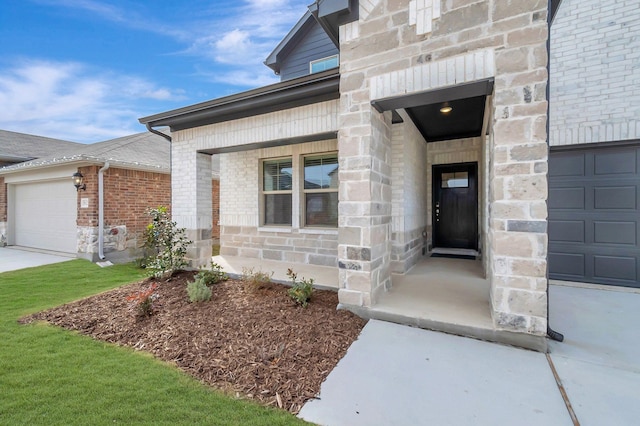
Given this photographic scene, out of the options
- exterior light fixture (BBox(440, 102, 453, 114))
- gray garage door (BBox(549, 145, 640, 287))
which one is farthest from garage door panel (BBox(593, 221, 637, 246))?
exterior light fixture (BBox(440, 102, 453, 114))

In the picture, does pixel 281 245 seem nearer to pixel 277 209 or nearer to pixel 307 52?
pixel 277 209

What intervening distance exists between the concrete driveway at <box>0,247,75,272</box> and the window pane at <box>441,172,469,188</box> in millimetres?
10152

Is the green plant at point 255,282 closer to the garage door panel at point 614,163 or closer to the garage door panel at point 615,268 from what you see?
the garage door panel at point 615,268

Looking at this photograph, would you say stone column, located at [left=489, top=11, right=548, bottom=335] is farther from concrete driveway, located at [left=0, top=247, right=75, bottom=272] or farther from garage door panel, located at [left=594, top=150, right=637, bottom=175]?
concrete driveway, located at [left=0, top=247, right=75, bottom=272]

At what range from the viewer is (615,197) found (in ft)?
14.8

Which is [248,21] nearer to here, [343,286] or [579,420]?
[343,286]

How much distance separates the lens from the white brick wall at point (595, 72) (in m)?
4.25

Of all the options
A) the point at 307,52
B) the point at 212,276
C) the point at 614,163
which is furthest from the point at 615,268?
the point at 307,52

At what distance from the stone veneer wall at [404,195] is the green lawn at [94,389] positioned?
12.3 ft

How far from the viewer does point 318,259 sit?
6.10 meters

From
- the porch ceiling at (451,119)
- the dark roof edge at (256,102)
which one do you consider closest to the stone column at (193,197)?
the dark roof edge at (256,102)

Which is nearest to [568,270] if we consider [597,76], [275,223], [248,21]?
[597,76]

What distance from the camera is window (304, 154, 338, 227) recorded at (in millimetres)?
6078

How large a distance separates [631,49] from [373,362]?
6.00 metres
